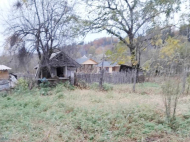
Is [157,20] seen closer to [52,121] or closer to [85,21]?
[85,21]

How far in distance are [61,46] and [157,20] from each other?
25.5ft

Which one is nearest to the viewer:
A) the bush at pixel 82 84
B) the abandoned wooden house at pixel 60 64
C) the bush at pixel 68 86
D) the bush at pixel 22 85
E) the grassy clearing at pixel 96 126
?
the grassy clearing at pixel 96 126

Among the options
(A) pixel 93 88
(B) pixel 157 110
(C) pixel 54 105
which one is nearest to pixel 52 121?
(C) pixel 54 105

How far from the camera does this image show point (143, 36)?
1021 centimetres

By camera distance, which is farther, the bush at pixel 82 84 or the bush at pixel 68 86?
the bush at pixel 82 84

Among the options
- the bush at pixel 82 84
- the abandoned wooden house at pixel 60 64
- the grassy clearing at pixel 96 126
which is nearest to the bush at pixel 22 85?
the abandoned wooden house at pixel 60 64

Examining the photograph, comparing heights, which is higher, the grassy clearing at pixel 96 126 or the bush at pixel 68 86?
the bush at pixel 68 86

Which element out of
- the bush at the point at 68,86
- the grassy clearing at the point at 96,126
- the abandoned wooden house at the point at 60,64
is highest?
the abandoned wooden house at the point at 60,64

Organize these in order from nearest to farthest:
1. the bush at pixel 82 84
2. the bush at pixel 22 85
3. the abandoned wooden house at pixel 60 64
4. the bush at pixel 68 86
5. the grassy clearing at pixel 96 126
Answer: the grassy clearing at pixel 96 126 → the bush at pixel 22 85 → the bush at pixel 68 86 → the bush at pixel 82 84 → the abandoned wooden house at pixel 60 64

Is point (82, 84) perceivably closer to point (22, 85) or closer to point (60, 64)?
point (60, 64)

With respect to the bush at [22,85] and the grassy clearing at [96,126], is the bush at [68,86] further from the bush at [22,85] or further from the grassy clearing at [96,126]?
the grassy clearing at [96,126]

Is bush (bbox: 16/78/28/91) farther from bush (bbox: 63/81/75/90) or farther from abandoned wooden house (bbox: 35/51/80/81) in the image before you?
bush (bbox: 63/81/75/90)

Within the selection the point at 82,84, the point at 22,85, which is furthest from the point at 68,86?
the point at 22,85

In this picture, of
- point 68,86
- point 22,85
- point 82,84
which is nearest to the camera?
point 22,85
